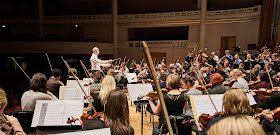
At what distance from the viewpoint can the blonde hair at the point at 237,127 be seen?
95 centimetres

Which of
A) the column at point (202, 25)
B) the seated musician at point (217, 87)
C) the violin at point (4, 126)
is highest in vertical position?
the column at point (202, 25)

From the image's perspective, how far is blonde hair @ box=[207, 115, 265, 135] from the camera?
95cm

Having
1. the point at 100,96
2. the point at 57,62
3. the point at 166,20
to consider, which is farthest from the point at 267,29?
the point at 57,62

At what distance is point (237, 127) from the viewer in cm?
96

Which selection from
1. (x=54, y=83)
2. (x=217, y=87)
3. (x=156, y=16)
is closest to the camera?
(x=217, y=87)

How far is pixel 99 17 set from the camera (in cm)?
1711

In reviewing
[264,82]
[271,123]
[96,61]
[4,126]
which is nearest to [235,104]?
[271,123]

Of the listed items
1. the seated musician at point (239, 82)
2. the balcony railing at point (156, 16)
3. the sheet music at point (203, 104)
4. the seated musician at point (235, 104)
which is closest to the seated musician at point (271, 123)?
the seated musician at point (235, 104)

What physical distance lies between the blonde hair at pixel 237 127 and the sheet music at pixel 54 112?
2.11m

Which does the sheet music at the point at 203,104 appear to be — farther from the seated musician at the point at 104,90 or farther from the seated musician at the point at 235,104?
the seated musician at the point at 104,90

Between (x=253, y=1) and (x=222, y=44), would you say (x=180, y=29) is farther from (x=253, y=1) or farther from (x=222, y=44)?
(x=253, y=1)

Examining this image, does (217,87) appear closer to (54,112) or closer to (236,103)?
(236,103)

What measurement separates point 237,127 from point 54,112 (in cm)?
232

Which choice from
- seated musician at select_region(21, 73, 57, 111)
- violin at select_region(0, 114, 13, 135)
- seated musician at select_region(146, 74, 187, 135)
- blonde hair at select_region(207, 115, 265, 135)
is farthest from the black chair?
blonde hair at select_region(207, 115, 265, 135)
